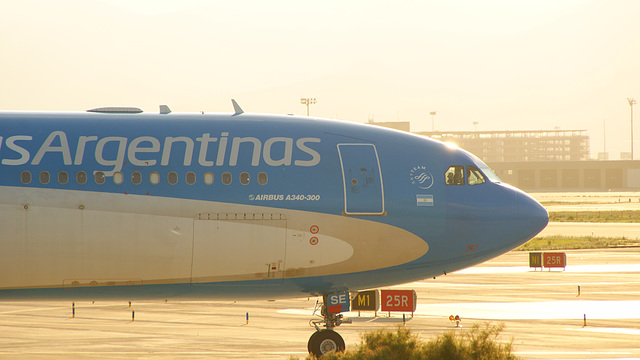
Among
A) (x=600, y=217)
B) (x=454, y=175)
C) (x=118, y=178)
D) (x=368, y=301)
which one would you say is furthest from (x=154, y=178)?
(x=600, y=217)

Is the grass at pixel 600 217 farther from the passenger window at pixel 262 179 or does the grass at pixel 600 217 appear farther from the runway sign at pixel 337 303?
the passenger window at pixel 262 179

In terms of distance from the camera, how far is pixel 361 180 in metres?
18.3

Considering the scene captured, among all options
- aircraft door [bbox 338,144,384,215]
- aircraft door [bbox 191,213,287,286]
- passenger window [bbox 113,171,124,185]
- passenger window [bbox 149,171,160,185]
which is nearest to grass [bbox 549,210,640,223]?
aircraft door [bbox 338,144,384,215]

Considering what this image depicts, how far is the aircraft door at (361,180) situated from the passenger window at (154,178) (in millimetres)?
4732

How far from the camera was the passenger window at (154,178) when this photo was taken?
17.5 m

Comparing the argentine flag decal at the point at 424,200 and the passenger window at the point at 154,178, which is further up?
the passenger window at the point at 154,178

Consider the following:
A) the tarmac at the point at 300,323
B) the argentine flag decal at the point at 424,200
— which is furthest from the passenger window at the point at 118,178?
the argentine flag decal at the point at 424,200

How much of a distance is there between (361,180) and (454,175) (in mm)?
2618

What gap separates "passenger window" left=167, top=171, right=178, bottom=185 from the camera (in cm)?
1759

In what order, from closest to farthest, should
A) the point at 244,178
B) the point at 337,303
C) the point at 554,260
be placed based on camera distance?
1. the point at 244,178
2. the point at 337,303
3. the point at 554,260

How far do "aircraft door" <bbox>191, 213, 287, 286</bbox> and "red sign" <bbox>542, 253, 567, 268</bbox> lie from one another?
2976cm

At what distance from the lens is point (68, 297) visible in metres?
17.8

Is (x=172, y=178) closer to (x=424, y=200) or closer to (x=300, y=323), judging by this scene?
(x=424, y=200)

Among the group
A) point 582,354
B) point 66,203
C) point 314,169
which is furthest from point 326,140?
Result: point 582,354
